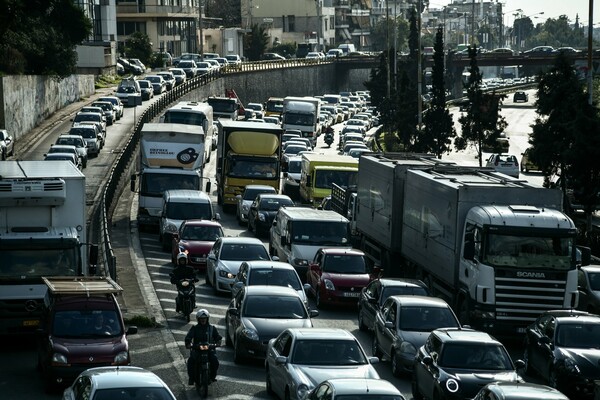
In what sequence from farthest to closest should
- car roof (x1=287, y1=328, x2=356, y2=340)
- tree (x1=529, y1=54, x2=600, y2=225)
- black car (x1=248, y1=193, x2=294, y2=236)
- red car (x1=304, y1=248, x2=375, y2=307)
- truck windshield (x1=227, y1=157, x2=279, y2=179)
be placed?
truck windshield (x1=227, y1=157, x2=279, y2=179) → tree (x1=529, y1=54, x2=600, y2=225) → black car (x1=248, y1=193, x2=294, y2=236) → red car (x1=304, y1=248, x2=375, y2=307) → car roof (x1=287, y1=328, x2=356, y2=340)

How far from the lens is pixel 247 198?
162 ft

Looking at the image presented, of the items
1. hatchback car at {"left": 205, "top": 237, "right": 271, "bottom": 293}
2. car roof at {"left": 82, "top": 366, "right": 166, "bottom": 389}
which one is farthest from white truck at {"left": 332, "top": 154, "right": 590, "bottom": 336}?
car roof at {"left": 82, "top": 366, "right": 166, "bottom": 389}

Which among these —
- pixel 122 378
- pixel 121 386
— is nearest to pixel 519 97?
pixel 122 378

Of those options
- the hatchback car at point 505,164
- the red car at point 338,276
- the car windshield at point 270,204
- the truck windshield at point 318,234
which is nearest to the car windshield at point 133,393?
the red car at point 338,276

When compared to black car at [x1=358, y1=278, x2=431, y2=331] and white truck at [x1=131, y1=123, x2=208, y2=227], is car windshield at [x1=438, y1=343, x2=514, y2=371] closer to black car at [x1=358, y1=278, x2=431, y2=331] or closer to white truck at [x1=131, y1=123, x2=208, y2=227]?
black car at [x1=358, y1=278, x2=431, y2=331]

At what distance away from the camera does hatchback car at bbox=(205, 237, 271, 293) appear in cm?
3418

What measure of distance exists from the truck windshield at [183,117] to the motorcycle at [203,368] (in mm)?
41058

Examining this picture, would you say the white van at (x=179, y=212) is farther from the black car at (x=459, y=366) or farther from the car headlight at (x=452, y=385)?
the car headlight at (x=452, y=385)

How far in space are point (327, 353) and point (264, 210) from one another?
24414 mm

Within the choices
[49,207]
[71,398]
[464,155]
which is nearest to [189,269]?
[49,207]

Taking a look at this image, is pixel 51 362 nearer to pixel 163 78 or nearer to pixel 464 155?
pixel 464 155

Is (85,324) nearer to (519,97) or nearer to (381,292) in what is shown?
(381,292)

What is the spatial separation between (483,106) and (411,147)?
9.71 meters

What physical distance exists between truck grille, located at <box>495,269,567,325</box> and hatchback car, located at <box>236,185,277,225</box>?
21.3 meters
